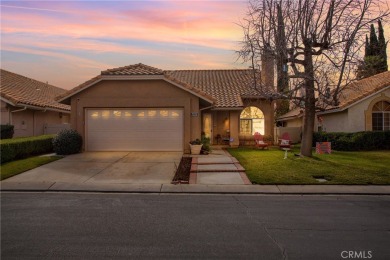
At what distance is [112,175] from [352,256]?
866 cm

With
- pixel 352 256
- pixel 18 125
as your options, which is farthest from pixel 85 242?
pixel 18 125

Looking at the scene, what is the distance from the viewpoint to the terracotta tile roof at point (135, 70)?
1745 centimetres

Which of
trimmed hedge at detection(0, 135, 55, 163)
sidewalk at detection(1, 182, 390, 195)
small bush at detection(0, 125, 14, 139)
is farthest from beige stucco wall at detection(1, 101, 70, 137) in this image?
sidewalk at detection(1, 182, 390, 195)

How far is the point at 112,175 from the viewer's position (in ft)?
37.7

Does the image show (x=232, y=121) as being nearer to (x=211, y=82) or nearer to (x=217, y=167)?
(x=211, y=82)

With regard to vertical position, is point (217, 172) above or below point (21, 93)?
below

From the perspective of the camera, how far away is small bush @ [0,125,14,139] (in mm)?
17797

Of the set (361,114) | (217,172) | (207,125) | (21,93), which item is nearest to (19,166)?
(217,172)

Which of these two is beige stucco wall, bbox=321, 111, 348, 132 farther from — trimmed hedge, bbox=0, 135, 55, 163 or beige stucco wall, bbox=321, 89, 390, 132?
trimmed hedge, bbox=0, 135, 55, 163

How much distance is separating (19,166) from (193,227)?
31.9ft

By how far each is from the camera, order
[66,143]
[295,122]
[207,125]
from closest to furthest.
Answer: [66,143]
[207,125]
[295,122]

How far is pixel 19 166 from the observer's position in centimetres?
1276

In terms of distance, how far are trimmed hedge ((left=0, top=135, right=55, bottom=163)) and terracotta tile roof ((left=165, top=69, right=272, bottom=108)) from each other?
10180 mm
